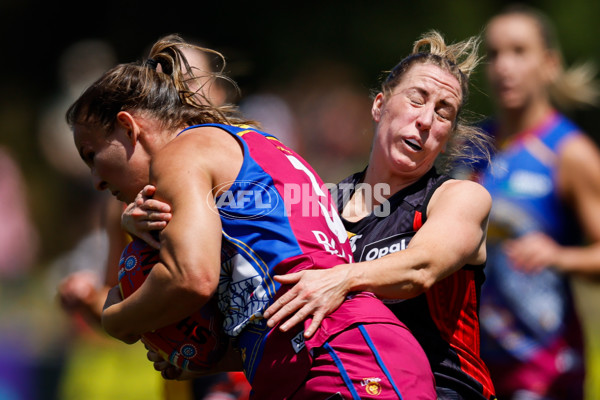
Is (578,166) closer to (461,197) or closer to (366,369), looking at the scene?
(461,197)

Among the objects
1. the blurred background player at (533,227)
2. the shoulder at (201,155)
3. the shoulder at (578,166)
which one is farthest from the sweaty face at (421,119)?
the shoulder at (578,166)

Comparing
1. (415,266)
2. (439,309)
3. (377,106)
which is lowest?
(439,309)

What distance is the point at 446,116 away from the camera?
10.4 feet

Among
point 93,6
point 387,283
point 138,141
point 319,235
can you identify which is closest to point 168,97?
point 138,141

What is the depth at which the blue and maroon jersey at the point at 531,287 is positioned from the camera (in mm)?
4883

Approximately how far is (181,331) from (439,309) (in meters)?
0.91

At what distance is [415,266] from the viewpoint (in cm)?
271

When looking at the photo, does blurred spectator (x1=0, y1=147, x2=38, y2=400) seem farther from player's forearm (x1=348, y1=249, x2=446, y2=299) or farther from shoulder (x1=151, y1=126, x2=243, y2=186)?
player's forearm (x1=348, y1=249, x2=446, y2=299)

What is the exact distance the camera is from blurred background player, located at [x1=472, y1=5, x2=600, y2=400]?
4.91 m

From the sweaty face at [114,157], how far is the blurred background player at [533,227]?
2665 millimetres

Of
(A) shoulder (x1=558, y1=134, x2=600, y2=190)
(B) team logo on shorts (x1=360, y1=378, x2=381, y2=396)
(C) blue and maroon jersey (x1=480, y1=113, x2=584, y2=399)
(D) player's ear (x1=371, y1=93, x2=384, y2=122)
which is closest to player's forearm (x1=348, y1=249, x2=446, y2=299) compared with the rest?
(B) team logo on shorts (x1=360, y1=378, x2=381, y2=396)

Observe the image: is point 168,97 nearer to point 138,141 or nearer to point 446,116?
point 138,141

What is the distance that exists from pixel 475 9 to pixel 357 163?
4886mm

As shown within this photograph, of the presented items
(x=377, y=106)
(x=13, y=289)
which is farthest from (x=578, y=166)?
(x=13, y=289)
